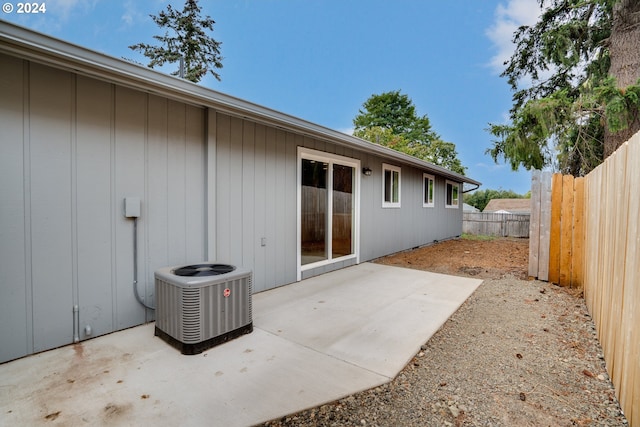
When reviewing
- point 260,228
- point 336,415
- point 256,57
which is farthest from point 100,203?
point 256,57

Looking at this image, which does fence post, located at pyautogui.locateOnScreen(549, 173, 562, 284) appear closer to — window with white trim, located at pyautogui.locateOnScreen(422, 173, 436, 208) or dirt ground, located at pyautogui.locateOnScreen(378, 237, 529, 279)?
dirt ground, located at pyautogui.locateOnScreen(378, 237, 529, 279)

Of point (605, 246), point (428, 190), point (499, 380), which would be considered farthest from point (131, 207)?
point (428, 190)

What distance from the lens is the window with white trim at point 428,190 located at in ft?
29.9

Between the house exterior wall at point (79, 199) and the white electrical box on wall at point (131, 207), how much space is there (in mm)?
66

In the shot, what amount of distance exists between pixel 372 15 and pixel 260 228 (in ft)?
46.5

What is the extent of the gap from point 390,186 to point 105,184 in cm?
584

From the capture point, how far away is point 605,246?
8.30ft

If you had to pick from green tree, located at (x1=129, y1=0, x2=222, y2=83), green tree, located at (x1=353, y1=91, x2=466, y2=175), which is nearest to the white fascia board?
green tree, located at (x1=129, y1=0, x2=222, y2=83)

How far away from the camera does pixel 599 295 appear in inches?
107

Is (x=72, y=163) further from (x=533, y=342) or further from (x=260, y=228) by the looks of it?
(x=533, y=342)

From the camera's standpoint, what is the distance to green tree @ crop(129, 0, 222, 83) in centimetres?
1317

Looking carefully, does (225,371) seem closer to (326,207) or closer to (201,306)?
(201,306)

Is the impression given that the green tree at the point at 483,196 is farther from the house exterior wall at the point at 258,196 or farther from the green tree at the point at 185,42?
the house exterior wall at the point at 258,196

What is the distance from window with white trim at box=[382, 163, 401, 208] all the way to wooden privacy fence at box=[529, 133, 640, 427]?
2.97 meters
